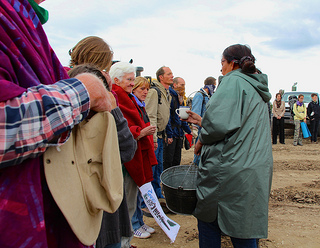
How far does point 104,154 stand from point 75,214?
9.3 inches

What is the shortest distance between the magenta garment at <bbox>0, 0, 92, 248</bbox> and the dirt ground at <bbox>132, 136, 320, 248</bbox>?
8.18 feet

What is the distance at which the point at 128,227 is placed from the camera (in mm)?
1934

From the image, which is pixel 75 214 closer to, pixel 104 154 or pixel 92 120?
pixel 104 154

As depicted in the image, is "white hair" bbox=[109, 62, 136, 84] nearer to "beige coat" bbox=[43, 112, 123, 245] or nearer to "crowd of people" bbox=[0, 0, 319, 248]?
"crowd of people" bbox=[0, 0, 319, 248]

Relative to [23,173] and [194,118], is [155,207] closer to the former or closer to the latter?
[194,118]

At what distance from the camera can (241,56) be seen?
2.04 meters

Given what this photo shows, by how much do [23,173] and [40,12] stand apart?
0.62 metres

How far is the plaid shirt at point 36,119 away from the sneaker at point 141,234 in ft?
9.01

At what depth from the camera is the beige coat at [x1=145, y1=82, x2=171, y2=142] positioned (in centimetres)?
408

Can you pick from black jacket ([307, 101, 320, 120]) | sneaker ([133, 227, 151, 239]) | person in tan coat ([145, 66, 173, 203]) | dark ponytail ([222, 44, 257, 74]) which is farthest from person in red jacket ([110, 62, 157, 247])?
black jacket ([307, 101, 320, 120])

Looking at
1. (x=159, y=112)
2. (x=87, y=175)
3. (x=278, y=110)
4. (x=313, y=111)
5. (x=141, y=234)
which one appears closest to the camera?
(x=87, y=175)

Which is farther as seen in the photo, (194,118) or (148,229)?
(148,229)

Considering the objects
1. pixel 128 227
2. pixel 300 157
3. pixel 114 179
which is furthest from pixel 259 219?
pixel 300 157

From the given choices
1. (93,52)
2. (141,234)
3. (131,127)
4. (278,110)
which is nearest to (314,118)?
(278,110)
